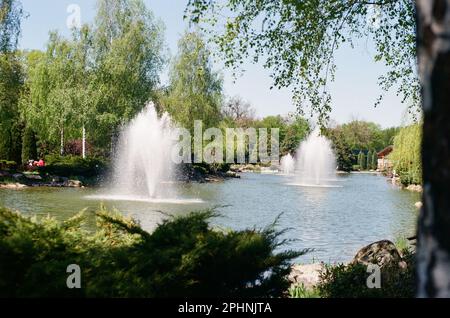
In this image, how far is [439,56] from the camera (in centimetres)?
233

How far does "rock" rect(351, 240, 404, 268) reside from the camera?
698 centimetres

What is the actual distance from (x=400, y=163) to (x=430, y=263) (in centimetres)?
3626

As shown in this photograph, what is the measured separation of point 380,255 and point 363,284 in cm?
126

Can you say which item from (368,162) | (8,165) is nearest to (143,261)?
(8,165)

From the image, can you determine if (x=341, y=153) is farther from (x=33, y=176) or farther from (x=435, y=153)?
(x=435, y=153)

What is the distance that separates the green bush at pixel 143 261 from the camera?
378 centimetres

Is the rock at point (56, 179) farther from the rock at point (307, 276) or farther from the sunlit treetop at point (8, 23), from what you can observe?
the rock at point (307, 276)

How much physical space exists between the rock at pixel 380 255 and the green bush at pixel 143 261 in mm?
2621

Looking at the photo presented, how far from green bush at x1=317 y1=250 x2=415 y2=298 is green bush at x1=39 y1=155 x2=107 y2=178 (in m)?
26.8

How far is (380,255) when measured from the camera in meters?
7.13

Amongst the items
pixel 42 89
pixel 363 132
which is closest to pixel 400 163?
pixel 42 89

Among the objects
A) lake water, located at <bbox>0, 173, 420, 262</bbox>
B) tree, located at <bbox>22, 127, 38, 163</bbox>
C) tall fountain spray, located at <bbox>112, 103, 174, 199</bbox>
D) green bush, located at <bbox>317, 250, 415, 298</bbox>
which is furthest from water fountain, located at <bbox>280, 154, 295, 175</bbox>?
green bush, located at <bbox>317, 250, 415, 298</bbox>

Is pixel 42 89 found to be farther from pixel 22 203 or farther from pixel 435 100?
pixel 435 100
